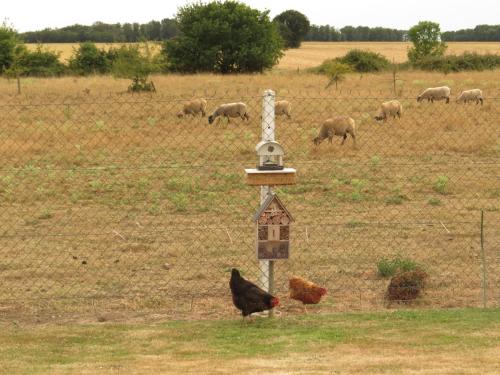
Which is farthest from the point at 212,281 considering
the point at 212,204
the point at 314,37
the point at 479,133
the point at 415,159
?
the point at 314,37

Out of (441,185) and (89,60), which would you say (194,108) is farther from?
(89,60)

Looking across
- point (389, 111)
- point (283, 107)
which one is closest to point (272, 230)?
point (389, 111)

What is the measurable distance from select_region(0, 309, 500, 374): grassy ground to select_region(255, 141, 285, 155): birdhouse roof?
1478 mm

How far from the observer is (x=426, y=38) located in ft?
227

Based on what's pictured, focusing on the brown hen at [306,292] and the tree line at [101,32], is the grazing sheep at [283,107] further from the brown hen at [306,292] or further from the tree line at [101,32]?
the tree line at [101,32]

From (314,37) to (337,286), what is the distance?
353 feet

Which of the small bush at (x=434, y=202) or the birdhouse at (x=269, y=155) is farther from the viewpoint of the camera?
the small bush at (x=434, y=202)

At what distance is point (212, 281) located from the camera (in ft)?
34.3

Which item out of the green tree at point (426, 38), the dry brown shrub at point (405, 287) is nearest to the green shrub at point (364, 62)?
the green tree at point (426, 38)

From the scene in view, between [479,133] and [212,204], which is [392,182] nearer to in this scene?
[212,204]

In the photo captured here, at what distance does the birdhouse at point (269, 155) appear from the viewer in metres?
8.54

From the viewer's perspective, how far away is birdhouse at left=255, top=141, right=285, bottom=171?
8.54 meters

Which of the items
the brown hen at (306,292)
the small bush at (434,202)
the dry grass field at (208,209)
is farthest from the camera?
the small bush at (434,202)

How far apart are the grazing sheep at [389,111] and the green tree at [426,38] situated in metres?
42.0
